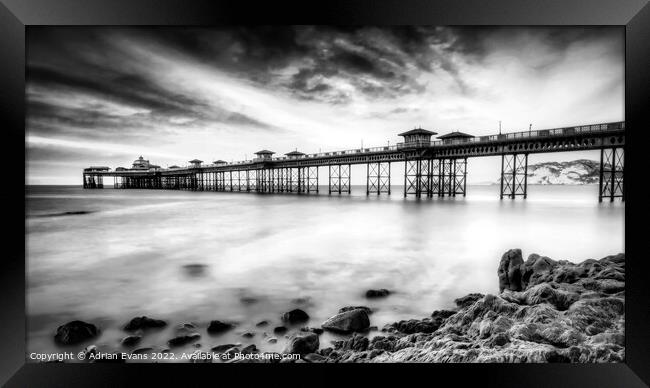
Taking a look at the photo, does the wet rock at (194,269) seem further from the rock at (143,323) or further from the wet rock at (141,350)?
the wet rock at (141,350)

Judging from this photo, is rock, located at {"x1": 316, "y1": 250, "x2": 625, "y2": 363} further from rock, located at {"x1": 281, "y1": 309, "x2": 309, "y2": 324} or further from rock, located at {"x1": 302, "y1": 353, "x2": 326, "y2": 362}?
rock, located at {"x1": 281, "y1": 309, "x2": 309, "y2": 324}

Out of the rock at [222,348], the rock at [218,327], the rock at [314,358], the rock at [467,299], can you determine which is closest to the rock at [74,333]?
the rock at [218,327]

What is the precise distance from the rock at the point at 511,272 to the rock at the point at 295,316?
2.31 meters

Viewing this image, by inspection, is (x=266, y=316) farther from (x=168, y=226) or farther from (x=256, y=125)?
(x=168, y=226)

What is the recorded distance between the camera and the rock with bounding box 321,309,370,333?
2965 mm

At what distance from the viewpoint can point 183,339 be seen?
2.98 m

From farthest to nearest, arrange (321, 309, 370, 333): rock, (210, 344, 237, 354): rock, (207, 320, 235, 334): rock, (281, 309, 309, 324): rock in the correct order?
(281, 309, 309, 324): rock → (207, 320, 235, 334): rock → (321, 309, 370, 333): rock → (210, 344, 237, 354): rock

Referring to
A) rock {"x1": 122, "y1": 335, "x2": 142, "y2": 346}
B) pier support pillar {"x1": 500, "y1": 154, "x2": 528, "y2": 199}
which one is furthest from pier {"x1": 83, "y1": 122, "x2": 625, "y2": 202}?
rock {"x1": 122, "y1": 335, "x2": 142, "y2": 346}

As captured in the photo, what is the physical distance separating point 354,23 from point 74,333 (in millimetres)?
3781

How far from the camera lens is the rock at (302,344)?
2.68m

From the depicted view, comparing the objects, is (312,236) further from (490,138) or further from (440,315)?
(490,138)

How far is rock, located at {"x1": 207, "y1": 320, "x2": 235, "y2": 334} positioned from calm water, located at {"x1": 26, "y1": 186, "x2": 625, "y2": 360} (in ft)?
0.24

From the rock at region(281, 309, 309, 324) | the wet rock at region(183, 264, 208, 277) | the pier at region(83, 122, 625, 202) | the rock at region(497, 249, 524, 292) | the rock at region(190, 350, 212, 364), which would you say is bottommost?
the rock at region(190, 350, 212, 364)

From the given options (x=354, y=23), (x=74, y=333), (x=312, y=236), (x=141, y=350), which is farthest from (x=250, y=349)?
(x=312, y=236)
